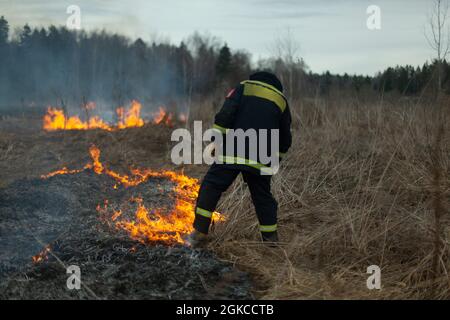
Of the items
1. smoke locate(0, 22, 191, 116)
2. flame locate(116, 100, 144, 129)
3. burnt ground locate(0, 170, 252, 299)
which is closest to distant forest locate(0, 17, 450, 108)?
smoke locate(0, 22, 191, 116)

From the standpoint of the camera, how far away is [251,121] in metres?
4.34

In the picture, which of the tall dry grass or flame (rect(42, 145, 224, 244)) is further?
flame (rect(42, 145, 224, 244))

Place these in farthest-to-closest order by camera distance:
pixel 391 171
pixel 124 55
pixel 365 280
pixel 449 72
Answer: pixel 124 55 < pixel 391 171 < pixel 449 72 < pixel 365 280

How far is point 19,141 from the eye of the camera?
10.9m

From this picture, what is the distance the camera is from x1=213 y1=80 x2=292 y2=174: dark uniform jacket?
431 cm

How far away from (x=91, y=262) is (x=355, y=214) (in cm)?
263

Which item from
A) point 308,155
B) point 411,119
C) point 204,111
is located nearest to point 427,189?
point 411,119

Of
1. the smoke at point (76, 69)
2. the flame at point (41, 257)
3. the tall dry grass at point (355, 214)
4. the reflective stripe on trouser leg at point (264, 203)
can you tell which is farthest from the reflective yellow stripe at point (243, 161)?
the smoke at point (76, 69)

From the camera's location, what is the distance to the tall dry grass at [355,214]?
138 inches

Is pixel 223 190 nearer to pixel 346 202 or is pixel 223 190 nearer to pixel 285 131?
pixel 285 131

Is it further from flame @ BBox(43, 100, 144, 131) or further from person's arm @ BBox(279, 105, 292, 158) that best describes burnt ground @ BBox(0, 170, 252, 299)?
flame @ BBox(43, 100, 144, 131)

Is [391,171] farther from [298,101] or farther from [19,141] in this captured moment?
[19,141]

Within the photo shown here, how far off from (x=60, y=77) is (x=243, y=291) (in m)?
28.2
